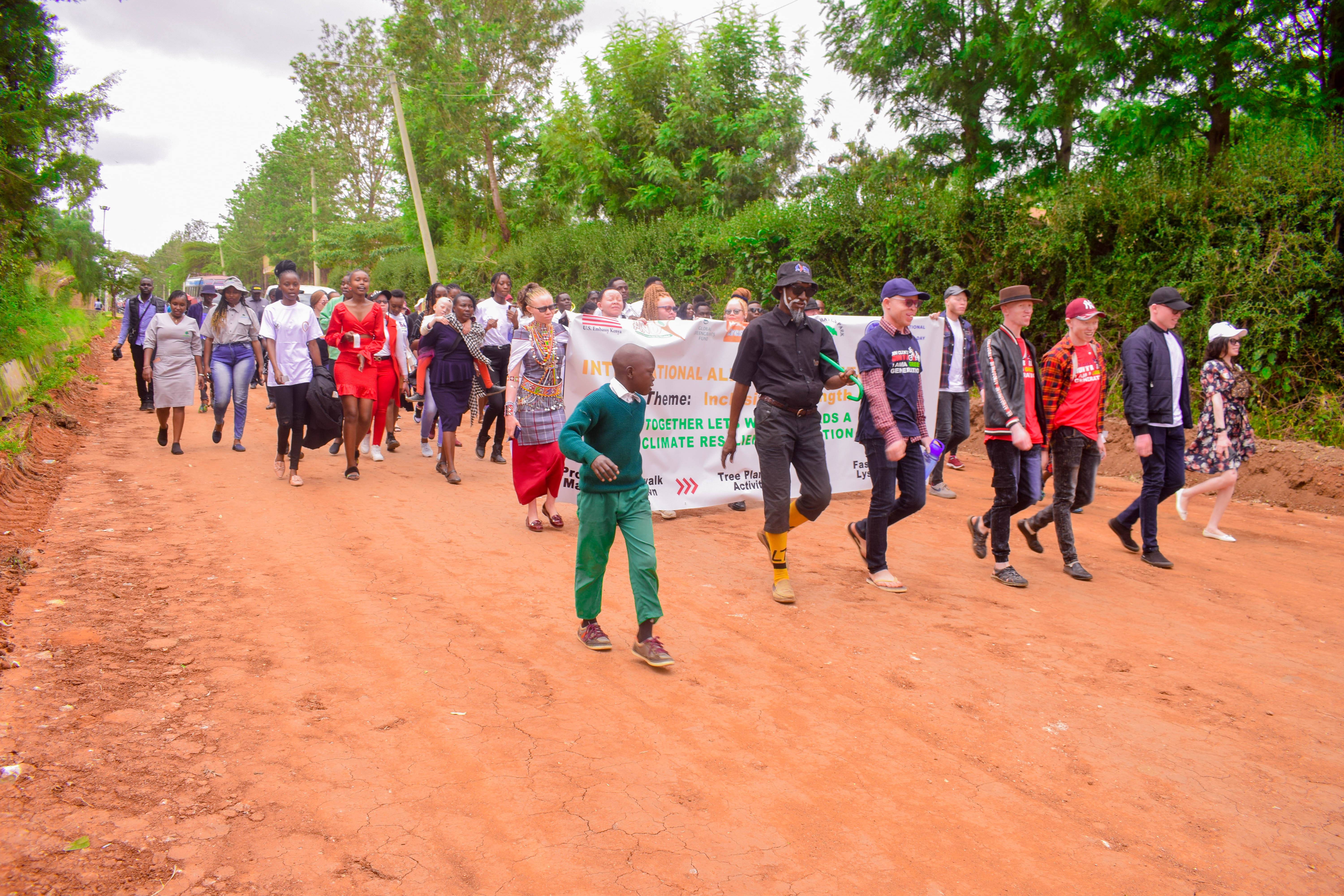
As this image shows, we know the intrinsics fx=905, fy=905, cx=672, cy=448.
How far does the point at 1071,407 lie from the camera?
22.9 ft

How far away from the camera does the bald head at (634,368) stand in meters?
4.87

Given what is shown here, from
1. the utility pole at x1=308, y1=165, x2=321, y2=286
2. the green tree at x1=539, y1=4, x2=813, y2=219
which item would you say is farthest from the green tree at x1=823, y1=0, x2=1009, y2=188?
the utility pole at x1=308, y1=165, x2=321, y2=286

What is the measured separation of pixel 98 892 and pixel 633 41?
28808mm

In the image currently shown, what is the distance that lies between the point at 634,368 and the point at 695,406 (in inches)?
157

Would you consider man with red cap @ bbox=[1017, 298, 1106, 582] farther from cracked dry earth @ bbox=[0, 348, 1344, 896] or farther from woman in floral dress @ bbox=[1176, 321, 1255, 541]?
woman in floral dress @ bbox=[1176, 321, 1255, 541]

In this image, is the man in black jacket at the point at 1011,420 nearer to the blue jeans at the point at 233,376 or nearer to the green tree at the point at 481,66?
the blue jeans at the point at 233,376

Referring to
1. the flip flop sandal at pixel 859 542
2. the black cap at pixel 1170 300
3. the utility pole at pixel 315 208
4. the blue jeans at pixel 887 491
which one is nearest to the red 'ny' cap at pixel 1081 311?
the black cap at pixel 1170 300

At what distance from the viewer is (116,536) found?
7.08 metres

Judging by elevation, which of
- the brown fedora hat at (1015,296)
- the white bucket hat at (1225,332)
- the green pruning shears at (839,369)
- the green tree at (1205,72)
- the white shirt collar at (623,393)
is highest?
the green tree at (1205,72)

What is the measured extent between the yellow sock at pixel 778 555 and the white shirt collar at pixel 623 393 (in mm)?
1830

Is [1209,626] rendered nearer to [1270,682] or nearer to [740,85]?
[1270,682]

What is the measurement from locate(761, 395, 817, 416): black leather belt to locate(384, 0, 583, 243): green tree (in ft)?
104

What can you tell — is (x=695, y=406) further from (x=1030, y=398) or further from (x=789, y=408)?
(x=1030, y=398)

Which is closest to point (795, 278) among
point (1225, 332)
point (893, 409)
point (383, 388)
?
point (893, 409)
